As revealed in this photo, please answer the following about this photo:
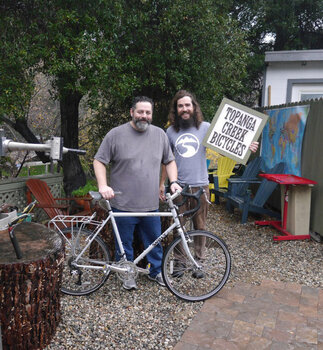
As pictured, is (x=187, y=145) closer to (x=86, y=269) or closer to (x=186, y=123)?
(x=186, y=123)

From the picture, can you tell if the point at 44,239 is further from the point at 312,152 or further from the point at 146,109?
the point at 312,152

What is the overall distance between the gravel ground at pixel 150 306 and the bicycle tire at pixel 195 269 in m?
0.15

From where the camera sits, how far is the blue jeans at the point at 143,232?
3.44m

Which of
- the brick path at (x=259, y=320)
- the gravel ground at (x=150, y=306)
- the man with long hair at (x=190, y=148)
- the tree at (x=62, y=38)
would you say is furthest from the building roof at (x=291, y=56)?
the brick path at (x=259, y=320)

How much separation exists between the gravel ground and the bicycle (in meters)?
0.15

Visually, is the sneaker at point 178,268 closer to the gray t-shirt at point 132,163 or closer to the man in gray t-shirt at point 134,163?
the man in gray t-shirt at point 134,163

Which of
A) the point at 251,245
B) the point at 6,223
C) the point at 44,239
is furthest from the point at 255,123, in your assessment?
the point at 6,223

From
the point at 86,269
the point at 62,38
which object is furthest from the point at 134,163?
the point at 62,38

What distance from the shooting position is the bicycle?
3.39 m

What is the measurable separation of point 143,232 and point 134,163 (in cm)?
70

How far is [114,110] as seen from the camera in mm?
9562

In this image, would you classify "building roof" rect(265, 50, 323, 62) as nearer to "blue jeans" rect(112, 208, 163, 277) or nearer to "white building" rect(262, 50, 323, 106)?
"white building" rect(262, 50, 323, 106)

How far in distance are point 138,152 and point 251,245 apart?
2.67 m

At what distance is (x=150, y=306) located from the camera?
11.0 ft
